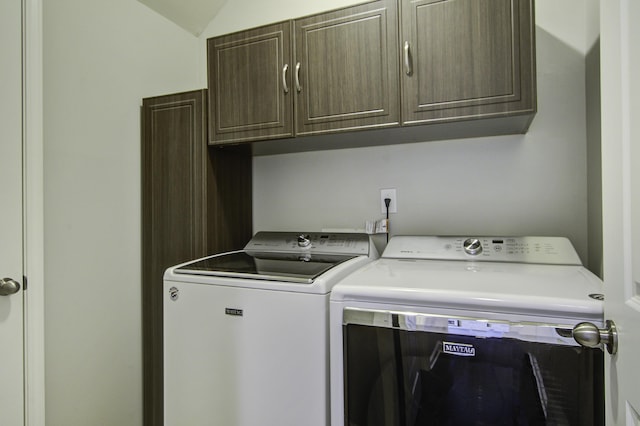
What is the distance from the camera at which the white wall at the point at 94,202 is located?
1.50m

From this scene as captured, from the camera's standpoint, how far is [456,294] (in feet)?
3.17

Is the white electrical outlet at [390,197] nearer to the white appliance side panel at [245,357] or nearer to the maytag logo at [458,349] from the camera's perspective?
the white appliance side panel at [245,357]

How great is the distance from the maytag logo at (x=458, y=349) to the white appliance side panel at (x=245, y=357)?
1.20 feet

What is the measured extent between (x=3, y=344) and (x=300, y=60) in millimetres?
1546

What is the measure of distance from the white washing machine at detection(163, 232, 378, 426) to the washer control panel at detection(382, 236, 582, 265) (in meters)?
0.24

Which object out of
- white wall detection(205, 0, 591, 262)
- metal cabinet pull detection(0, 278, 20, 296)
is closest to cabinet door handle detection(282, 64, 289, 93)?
white wall detection(205, 0, 591, 262)

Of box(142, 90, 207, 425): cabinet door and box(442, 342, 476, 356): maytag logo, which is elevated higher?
box(142, 90, 207, 425): cabinet door

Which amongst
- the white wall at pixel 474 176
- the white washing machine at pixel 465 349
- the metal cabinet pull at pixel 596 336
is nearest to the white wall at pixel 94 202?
the white wall at pixel 474 176

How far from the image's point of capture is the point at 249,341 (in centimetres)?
124

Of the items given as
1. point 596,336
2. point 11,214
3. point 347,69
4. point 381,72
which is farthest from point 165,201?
point 596,336

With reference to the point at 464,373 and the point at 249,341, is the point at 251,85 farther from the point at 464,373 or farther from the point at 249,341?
the point at 464,373

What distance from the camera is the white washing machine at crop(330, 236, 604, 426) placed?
874mm

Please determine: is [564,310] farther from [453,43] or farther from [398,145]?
[398,145]

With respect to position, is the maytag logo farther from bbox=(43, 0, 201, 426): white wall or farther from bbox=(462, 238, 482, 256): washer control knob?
bbox=(43, 0, 201, 426): white wall
